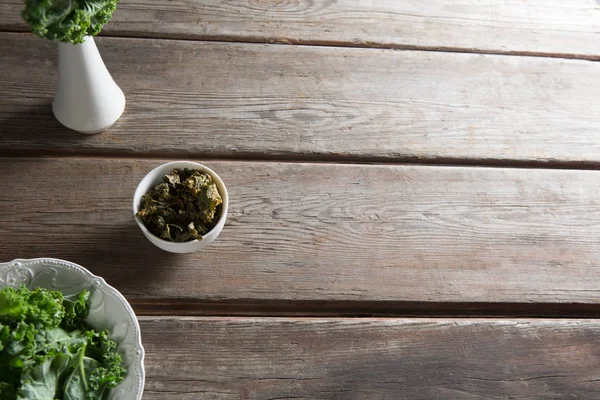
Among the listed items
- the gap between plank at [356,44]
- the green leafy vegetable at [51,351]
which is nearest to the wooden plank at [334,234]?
the green leafy vegetable at [51,351]

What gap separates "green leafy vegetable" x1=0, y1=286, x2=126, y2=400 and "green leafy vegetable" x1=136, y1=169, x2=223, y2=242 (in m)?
0.14

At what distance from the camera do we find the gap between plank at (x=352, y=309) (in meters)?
0.85

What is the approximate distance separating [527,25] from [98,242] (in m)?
0.90

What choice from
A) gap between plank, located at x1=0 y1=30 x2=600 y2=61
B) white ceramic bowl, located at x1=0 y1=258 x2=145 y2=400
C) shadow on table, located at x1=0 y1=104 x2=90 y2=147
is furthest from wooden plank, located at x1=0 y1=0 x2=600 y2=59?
white ceramic bowl, located at x1=0 y1=258 x2=145 y2=400

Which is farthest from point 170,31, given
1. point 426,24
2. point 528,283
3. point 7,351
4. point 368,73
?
point 528,283

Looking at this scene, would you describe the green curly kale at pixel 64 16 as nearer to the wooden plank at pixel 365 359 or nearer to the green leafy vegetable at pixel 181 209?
the green leafy vegetable at pixel 181 209

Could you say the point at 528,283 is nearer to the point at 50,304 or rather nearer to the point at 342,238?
the point at 342,238

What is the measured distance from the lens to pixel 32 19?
63 cm

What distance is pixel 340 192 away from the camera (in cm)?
94

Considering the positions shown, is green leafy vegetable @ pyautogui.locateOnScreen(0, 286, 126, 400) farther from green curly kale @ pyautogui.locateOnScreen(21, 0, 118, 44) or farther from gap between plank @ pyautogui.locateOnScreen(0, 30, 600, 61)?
gap between plank @ pyautogui.locateOnScreen(0, 30, 600, 61)

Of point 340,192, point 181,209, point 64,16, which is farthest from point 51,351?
point 340,192

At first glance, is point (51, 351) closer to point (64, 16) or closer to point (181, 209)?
point (181, 209)

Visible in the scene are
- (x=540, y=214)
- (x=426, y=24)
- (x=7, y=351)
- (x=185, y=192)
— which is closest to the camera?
(x=7, y=351)

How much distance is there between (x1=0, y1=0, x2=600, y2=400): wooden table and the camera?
845 millimetres
